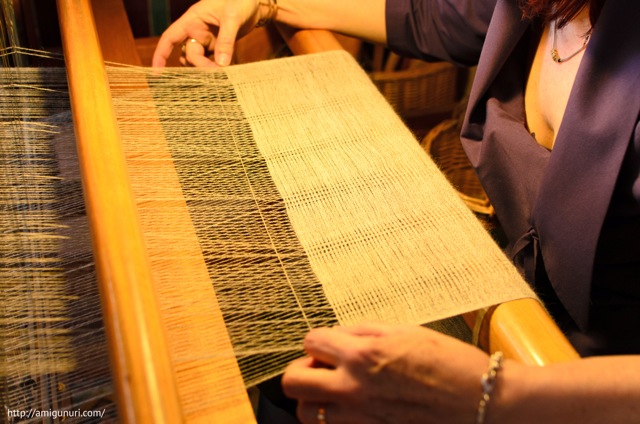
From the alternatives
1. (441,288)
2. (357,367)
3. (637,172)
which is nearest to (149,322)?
(357,367)

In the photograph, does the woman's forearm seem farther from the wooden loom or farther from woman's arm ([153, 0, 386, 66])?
the wooden loom

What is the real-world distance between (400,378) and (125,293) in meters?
0.26

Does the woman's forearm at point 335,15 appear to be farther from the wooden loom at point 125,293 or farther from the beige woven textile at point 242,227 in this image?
the wooden loom at point 125,293

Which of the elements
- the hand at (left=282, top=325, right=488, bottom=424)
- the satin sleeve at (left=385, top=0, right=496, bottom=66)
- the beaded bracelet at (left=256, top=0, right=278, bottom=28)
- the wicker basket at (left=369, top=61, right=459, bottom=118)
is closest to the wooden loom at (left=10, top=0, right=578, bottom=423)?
the hand at (left=282, top=325, right=488, bottom=424)

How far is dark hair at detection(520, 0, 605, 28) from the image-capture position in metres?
1.07

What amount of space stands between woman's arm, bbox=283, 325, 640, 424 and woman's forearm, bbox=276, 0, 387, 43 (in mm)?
967

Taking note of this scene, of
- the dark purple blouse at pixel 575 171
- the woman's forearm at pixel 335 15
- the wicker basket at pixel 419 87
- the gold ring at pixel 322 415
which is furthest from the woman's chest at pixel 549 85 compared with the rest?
the wicker basket at pixel 419 87

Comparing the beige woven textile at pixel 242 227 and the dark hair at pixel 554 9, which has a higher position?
the dark hair at pixel 554 9

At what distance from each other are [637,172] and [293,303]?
519mm

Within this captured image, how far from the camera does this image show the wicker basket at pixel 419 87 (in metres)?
2.17

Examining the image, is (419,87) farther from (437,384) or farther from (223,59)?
(437,384)

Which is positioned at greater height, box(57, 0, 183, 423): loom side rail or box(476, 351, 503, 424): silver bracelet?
box(57, 0, 183, 423): loom side rail

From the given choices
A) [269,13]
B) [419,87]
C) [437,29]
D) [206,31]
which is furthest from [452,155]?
[206,31]

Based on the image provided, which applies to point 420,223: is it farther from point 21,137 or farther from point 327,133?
point 21,137
